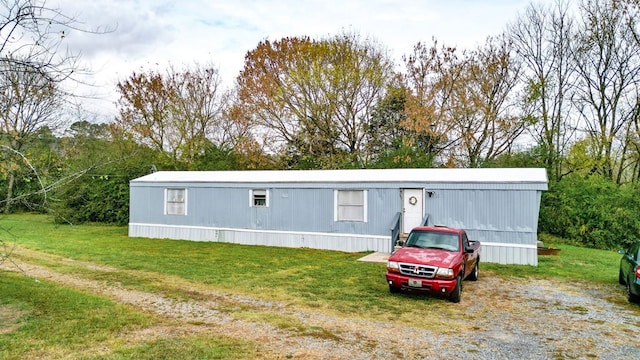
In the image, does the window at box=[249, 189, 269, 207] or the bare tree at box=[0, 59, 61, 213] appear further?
the window at box=[249, 189, 269, 207]

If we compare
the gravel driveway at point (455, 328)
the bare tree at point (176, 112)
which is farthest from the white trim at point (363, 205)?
the bare tree at point (176, 112)

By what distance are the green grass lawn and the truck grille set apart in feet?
1.91

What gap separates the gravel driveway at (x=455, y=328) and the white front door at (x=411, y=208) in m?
5.28

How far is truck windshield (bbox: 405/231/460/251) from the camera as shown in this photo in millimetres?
9516

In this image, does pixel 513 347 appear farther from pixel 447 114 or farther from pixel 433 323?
pixel 447 114

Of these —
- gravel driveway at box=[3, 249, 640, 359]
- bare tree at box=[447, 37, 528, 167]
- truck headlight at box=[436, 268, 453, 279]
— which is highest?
bare tree at box=[447, 37, 528, 167]

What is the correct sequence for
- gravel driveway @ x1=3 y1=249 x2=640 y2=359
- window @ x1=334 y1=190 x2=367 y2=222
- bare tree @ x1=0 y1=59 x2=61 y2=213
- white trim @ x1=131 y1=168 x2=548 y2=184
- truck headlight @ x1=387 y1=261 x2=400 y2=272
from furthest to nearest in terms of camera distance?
window @ x1=334 y1=190 x2=367 y2=222 < white trim @ x1=131 y1=168 x2=548 y2=184 < truck headlight @ x1=387 y1=261 x2=400 y2=272 < gravel driveway @ x1=3 y1=249 x2=640 y2=359 < bare tree @ x1=0 y1=59 x2=61 y2=213

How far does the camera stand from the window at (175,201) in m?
19.0

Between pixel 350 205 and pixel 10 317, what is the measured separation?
10.9m

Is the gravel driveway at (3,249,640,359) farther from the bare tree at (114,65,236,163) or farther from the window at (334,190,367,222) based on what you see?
the bare tree at (114,65,236,163)

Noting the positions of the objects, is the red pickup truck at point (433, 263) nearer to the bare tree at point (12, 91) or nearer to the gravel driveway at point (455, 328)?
the gravel driveway at point (455, 328)

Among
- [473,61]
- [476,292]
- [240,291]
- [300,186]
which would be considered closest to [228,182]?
[300,186]

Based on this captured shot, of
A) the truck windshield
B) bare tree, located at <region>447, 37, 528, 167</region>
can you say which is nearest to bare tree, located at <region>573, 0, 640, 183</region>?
bare tree, located at <region>447, 37, 528, 167</region>

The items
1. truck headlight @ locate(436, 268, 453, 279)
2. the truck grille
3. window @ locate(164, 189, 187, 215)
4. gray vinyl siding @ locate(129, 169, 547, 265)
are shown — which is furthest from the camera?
window @ locate(164, 189, 187, 215)
